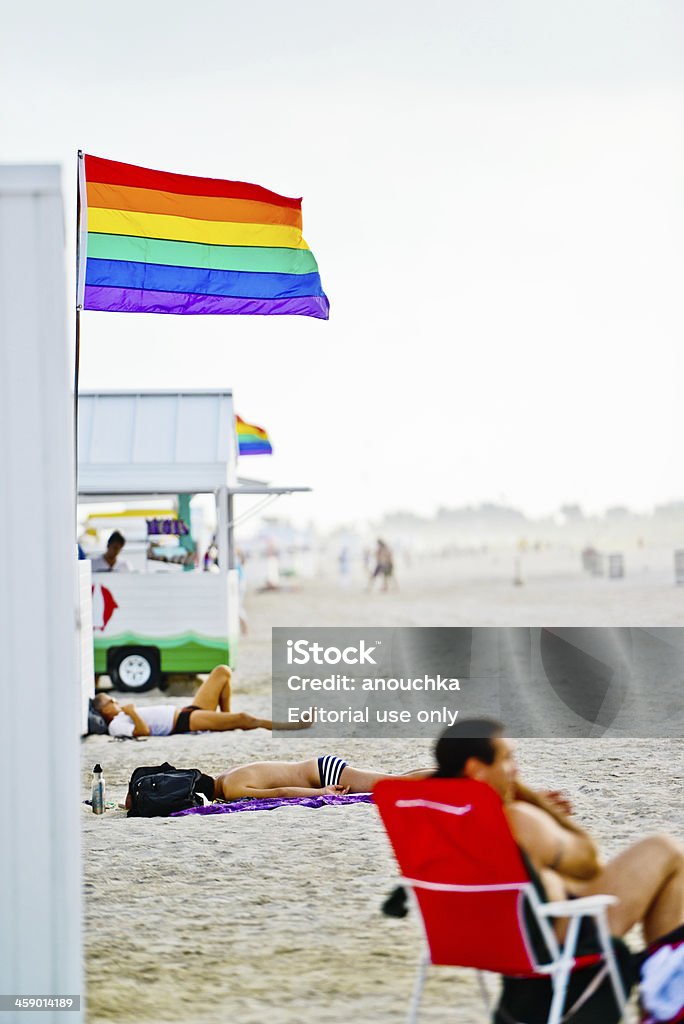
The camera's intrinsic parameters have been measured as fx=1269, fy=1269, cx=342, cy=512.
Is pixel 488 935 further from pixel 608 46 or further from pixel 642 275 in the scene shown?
pixel 642 275

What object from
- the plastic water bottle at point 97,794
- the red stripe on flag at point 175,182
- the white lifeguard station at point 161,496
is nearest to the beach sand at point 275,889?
the plastic water bottle at point 97,794

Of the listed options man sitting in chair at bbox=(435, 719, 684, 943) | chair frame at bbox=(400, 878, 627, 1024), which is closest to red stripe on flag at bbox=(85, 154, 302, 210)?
man sitting in chair at bbox=(435, 719, 684, 943)

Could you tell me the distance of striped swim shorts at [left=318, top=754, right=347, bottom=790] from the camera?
6.28m

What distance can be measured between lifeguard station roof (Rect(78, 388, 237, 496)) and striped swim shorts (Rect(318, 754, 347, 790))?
5703mm

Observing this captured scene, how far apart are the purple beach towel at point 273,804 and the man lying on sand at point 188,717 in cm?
246

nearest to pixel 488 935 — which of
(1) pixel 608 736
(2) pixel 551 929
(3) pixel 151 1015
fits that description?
(2) pixel 551 929

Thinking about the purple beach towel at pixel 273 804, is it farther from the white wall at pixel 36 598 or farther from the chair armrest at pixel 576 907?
the chair armrest at pixel 576 907

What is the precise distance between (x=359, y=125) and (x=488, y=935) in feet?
109

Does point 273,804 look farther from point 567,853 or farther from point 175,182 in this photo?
point 175,182

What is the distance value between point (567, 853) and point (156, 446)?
934 cm

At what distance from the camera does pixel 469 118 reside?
119ft

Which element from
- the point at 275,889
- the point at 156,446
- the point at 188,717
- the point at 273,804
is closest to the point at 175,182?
the point at 188,717

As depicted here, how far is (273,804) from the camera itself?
241 inches

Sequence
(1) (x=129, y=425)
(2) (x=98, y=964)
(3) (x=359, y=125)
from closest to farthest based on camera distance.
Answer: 1. (2) (x=98, y=964)
2. (1) (x=129, y=425)
3. (3) (x=359, y=125)
